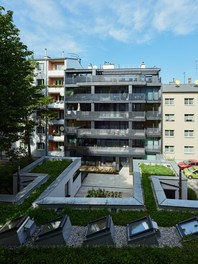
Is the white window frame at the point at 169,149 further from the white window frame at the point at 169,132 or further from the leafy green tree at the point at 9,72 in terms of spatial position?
the leafy green tree at the point at 9,72

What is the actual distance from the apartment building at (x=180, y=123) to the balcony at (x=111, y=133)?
5.51 metres

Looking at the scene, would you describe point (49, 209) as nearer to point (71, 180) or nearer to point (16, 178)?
point (16, 178)

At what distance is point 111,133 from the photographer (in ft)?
109

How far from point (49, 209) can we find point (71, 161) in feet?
36.5

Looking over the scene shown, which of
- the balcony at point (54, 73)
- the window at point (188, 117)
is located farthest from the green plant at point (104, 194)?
the balcony at point (54, 73)

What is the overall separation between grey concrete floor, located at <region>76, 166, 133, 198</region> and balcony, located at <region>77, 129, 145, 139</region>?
5540mm

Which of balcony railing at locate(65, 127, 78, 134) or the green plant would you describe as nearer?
the green plant

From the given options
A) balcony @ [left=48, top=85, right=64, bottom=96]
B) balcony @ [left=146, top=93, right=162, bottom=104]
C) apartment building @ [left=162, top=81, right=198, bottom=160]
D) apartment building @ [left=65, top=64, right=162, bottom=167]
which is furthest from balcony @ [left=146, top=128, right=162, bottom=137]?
balcony @ [left=48, top=85, right=64, bottom=96]

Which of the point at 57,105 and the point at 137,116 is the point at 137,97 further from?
the point at 57,105

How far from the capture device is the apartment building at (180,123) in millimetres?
34781

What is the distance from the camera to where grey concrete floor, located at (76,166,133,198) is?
904 inches

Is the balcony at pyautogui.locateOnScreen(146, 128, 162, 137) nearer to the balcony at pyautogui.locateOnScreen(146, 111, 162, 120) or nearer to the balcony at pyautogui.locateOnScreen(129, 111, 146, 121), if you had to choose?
the balcony at pyautogui.locateOnScreen(146, 111, 162, 120)

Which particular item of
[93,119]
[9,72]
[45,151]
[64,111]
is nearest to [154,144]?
[93,119]

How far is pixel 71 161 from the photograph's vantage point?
23.0 metres
